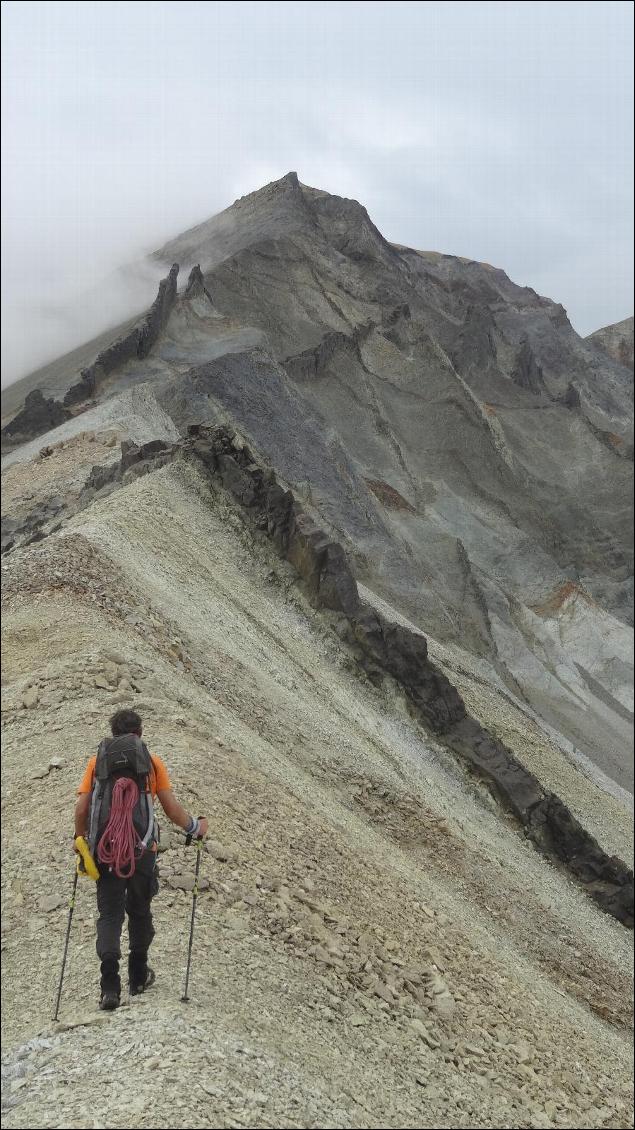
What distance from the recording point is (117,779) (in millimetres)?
7441

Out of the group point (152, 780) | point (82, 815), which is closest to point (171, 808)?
point (152, 780)

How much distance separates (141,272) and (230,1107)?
60283 millimetres

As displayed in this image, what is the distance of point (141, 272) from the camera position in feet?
203

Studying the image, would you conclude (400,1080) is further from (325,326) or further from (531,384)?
(531,384)

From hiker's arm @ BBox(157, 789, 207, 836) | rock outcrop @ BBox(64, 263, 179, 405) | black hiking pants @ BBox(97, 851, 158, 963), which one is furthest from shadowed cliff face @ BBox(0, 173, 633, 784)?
black hiking pants @ BBox(97, 851, 158, 963)

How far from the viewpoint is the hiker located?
24.2ft

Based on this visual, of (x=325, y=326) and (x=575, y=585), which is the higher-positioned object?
(x=325, y=326)

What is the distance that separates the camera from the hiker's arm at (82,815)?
751cm

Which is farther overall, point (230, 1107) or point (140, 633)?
point (140, 633)

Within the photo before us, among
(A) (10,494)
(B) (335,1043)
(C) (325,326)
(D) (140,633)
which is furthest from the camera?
(C) (325,326)

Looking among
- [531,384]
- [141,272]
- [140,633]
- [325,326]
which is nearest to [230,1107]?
[140,633]

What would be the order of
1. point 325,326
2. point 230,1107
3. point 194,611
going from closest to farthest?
1. point 230,1107
2. point 194,611
3. point 325,326

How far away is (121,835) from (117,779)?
0.41m

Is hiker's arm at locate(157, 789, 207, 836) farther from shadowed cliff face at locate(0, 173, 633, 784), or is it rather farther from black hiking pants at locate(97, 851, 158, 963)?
shadowed cliff face at locate(0, 173, 633, 784)
